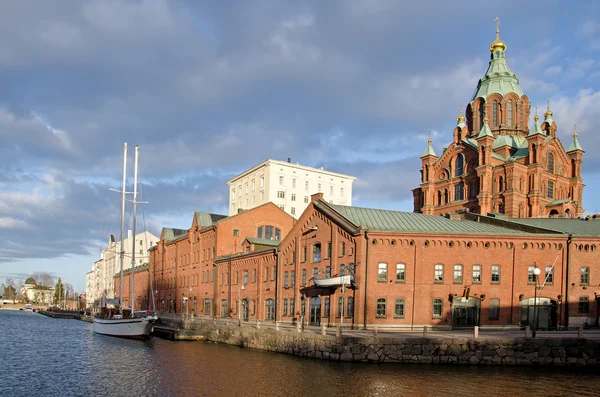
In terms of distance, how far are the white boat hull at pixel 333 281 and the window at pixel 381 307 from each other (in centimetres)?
293

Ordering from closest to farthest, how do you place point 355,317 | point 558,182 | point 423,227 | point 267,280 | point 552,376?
1. point 552,376
2. point 355,317
3. point 423,227
4. point 267,280
5. point 558,182

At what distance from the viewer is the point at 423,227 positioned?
52.8m

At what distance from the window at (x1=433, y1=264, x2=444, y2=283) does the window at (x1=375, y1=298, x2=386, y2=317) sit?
16.1 feet

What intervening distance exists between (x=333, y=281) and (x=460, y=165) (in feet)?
131

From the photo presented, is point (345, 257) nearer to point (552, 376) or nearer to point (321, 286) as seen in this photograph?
point (321, 286)

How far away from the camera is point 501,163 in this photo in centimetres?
7750

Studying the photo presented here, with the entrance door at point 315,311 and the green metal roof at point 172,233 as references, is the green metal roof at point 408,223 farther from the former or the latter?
the green metal roof at point 172,233

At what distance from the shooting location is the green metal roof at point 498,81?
84338mm

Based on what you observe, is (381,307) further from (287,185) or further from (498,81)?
(287,185)

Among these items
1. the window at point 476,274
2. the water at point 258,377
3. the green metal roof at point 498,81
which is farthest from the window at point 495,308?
the green metal roof at point 498,81

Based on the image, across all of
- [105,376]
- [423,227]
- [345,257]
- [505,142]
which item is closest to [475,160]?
[505,142]

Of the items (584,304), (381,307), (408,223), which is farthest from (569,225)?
(381,307)

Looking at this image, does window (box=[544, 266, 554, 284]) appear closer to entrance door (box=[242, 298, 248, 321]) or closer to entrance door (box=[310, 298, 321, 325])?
entrance door (box=[310, 298, 321, 325])

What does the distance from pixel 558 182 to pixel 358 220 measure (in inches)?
1581
